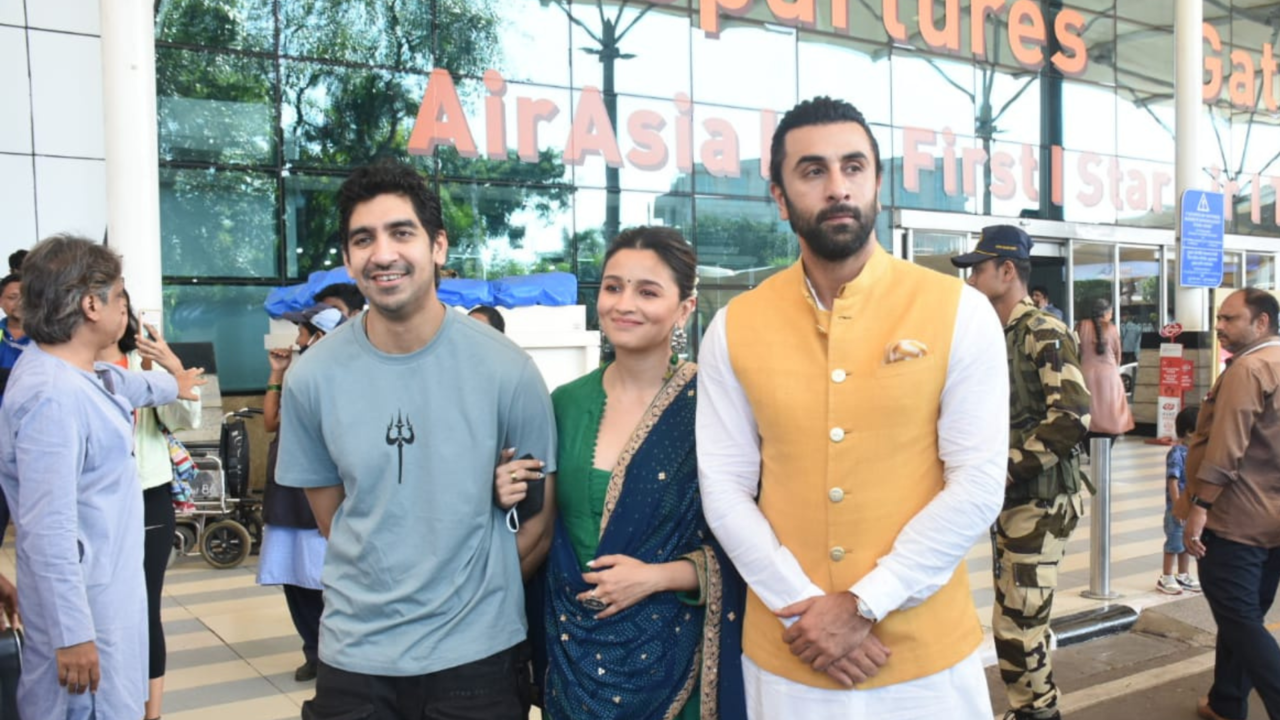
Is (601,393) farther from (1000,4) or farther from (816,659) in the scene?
(1000,4)

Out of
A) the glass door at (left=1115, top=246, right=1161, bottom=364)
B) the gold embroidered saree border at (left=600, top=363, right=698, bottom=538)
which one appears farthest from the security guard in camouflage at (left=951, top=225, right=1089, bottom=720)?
the glass door at (left=1115, top=246, right=1161, bottom=364)

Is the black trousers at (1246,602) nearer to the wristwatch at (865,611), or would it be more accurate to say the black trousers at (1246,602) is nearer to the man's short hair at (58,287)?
the wristwatch at (865,611)

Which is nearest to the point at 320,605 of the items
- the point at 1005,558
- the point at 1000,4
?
the point at 1005,558

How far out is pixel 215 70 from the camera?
41.9 feet

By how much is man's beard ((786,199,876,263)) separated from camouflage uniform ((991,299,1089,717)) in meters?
2.09

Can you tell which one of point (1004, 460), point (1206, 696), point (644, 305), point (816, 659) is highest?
point (644, 305)

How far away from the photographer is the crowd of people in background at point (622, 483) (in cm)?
213

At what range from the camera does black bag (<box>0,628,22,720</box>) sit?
2459mm

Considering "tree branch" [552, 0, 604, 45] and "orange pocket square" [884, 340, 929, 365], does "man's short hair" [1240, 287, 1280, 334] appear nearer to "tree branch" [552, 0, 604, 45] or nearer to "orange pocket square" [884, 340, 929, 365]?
"orange pocket square" [884, 340, 929, 365]

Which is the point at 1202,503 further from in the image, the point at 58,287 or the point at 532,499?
the point at 58,287

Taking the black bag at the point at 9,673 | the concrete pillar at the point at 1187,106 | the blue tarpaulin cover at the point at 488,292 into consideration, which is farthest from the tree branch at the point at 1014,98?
the black bag at the point at 9,673

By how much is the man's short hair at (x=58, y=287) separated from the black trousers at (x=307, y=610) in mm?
2195

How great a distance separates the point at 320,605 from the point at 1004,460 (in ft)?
12.0

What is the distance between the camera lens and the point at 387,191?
2.38m
